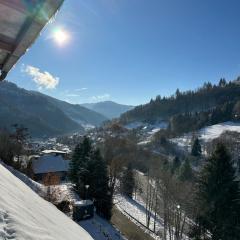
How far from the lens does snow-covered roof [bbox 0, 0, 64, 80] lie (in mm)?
2525

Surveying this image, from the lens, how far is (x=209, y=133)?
602 ft

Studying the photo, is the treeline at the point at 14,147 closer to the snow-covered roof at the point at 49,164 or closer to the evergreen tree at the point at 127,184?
the snow-covered roof at the point at 49,164

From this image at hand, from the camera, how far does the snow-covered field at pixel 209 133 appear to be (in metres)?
170

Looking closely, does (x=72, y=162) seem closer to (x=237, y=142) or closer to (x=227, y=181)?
(x=227, y=181)

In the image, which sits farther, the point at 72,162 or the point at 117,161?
the point at 117,161

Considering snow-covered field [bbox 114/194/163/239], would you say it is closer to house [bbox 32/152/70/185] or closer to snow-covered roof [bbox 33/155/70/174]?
house [bbox 32/152/70/185]

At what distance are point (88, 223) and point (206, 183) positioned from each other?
13.8 meters

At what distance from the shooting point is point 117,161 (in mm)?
58906

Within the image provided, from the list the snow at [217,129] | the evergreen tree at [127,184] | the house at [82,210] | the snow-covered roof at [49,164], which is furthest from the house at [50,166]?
the snow at [217,129]

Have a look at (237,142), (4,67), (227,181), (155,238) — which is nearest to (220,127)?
(237,142)

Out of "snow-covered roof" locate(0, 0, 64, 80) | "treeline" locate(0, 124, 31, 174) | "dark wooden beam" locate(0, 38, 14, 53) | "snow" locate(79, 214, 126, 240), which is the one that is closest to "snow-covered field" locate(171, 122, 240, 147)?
"treeline" locate(0, 124, 31, 174)

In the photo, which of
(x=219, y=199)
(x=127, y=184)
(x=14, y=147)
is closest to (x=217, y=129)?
(x=127, y=184)

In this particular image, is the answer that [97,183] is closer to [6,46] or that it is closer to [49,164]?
[49,164]

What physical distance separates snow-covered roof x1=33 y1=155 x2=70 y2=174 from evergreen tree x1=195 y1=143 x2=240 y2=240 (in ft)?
148
